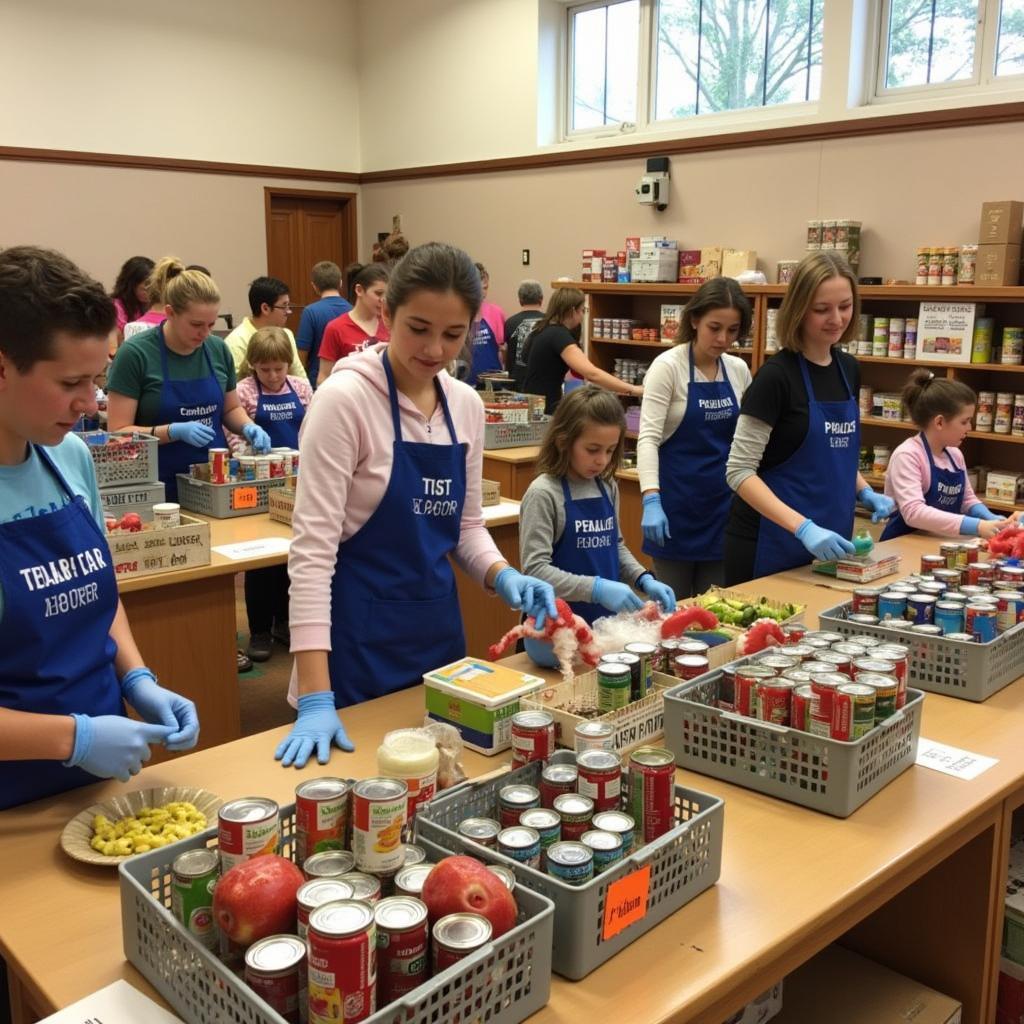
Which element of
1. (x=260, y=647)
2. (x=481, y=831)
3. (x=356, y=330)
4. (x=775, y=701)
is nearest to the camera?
(x=481, y=831)

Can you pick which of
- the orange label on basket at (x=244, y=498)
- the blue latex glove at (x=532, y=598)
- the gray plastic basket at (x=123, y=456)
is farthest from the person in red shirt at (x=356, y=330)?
the blue latex glove at (x=532, y=598)

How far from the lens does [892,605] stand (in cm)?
224

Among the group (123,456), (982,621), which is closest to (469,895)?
(982,621)

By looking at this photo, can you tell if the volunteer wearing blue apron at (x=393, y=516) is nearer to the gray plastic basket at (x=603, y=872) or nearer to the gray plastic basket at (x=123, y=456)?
the gray plastic basket at (x=603, y=872)

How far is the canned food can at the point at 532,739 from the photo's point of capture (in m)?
1.54

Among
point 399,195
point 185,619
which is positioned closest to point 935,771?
point 185,619

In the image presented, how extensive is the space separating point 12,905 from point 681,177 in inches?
264

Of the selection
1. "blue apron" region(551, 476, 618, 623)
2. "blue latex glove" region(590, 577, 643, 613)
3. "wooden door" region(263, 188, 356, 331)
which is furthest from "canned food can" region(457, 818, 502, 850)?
"wooden door" region(263, 188, 356, 331)

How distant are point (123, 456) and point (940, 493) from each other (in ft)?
9.46

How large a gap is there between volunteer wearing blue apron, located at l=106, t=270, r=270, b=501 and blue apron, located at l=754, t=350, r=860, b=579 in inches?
80.2

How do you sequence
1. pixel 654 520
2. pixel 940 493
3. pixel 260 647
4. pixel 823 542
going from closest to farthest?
pixel 823 542 → pixel 940 493 → pixel 654 520 → pixel 260 647

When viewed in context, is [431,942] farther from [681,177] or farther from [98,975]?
[681,177]

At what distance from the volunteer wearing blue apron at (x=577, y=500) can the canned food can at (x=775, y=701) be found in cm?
97

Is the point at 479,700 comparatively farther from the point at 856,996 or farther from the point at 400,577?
the point at 856,996
